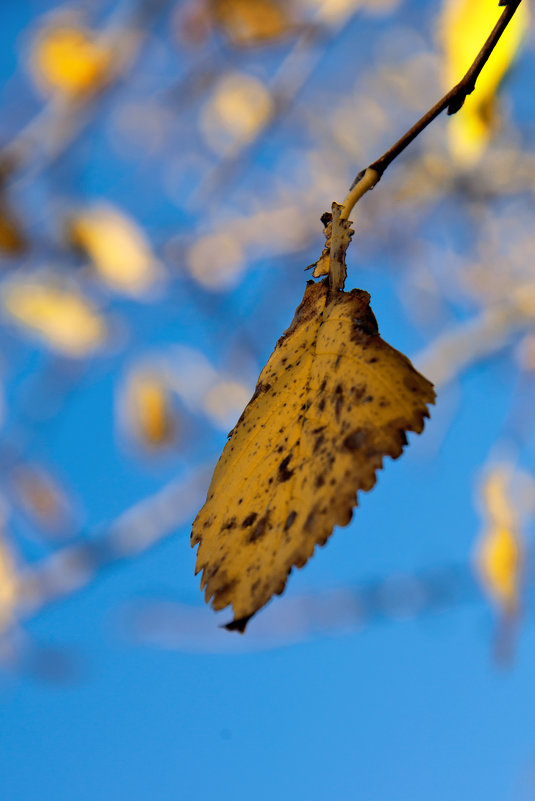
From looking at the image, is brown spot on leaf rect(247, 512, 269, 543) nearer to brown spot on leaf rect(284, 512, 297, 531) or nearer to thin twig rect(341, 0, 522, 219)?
brown spot on leaf rect(284, 512, 297, 531)

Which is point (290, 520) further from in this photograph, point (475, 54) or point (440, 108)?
point (475, 54)

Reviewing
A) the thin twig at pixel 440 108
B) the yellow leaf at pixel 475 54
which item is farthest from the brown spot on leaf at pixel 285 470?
the yellow leaf at pixel 475 54

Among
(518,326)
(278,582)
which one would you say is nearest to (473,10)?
(278,582)

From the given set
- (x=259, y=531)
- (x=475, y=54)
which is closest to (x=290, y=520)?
(x=259, y=531)

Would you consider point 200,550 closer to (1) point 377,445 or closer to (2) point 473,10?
(1) point 377,445

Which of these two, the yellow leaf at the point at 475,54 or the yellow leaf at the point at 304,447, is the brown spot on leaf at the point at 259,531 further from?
the yellow leaf at the point at 475,54
